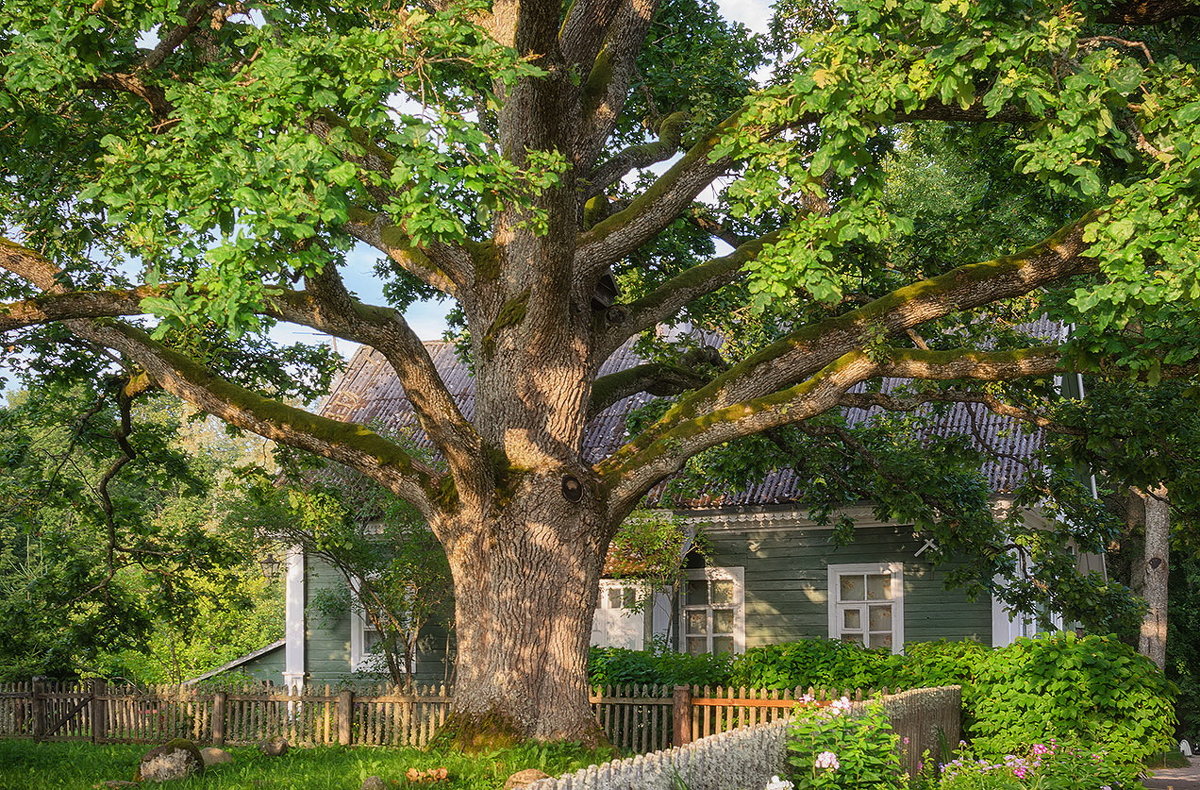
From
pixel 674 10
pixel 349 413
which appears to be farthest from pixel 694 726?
pixel 349 413

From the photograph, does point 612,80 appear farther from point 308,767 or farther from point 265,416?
point 308,767

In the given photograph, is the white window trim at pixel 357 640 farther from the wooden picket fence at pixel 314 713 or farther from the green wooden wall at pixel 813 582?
the green wooden wall at pixel 813 582

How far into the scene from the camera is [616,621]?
794 inches

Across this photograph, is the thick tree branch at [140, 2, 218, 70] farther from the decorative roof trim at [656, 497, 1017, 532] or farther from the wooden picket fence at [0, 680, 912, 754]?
the decorative roof trim at [656, 497, 1017, 532]

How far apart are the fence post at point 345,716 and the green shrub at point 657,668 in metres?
3.38

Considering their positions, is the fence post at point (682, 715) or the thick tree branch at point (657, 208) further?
the fence post at point (682, 715)

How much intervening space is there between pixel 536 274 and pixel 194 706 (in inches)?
393

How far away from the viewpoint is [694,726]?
13750 millimetres

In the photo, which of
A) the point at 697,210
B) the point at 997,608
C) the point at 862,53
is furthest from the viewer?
the point at 997,608

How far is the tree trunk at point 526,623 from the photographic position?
35.6ft

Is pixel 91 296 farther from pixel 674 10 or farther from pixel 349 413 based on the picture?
pixel 349 413

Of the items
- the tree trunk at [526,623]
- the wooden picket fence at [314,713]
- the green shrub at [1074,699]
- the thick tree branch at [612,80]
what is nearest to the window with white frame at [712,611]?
the wooden picket fence at [314,713]

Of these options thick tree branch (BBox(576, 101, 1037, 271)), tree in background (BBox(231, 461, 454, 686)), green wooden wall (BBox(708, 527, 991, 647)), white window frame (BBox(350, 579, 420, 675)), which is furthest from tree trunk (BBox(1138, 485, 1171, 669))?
thick tree branch (BBox(576, 101, 1037, 271))

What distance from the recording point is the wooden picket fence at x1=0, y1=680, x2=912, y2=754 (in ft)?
45.3
